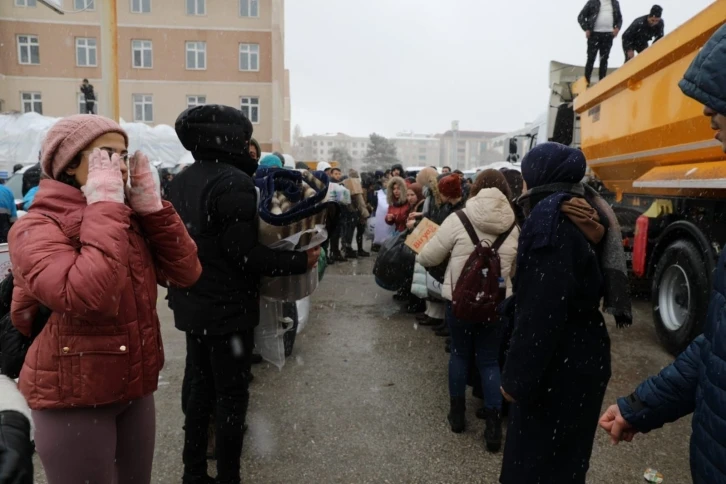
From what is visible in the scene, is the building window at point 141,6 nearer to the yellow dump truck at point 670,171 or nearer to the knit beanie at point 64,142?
the yellow dump truck at point 670,171

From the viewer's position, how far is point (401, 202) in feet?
26.5

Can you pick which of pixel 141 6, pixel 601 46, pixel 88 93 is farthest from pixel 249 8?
pixel 601 46

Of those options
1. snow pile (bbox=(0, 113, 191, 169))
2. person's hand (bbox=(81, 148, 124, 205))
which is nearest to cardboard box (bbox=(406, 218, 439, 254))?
person's hand (bbox=(81, 148, 124, 205))

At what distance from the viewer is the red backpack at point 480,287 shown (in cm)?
333

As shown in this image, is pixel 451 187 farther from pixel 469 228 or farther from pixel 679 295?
pixel 679 295

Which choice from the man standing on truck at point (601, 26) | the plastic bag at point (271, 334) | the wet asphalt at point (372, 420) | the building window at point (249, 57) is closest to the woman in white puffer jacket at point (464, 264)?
the wet asphalt at point (372, 420)

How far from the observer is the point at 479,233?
11.4ft

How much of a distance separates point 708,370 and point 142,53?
37626mm

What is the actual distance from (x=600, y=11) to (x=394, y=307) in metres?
5.73

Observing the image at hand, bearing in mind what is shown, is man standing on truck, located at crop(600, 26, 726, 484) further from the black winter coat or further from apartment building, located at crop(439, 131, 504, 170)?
apartment building, located at crop(439, 131, 504, 170)

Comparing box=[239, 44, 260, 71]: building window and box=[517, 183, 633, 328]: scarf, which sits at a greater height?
box=[239, 44, 260, 71]: building window

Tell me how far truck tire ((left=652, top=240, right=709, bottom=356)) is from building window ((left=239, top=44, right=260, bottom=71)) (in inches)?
1268

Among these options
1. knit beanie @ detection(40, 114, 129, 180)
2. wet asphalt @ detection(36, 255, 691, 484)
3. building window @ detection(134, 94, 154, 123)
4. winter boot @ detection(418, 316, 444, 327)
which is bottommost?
wet asphalt @ detection(36, 255, 691, 484)

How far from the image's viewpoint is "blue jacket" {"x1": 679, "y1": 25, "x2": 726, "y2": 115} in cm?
134
